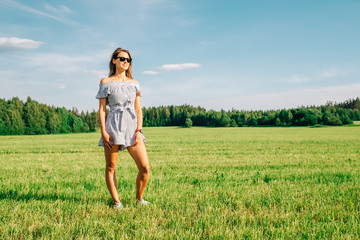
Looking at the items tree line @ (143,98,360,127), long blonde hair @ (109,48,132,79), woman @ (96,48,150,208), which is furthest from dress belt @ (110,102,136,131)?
tree line @ (143,98,360,127)

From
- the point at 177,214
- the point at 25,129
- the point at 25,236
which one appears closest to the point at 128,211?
the point at 177,214

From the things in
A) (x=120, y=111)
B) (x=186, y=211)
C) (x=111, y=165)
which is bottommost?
(x=186, y=211)

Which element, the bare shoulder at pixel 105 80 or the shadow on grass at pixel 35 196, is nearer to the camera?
the bare shoulder at pixel 105 80

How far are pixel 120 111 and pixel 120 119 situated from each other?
0.15 m

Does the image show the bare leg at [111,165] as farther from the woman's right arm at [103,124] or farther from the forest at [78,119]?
the forest at [78,119]

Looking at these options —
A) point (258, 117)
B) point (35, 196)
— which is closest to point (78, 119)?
point (258, 117)

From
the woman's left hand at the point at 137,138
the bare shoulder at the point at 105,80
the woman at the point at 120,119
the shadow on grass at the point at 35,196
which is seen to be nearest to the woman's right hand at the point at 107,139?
the woman at the point at 120,119

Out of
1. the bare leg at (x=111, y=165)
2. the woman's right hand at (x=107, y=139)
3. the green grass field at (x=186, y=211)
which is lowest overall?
the green grass field at (x=186, y=211)

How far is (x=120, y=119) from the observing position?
14.7ft

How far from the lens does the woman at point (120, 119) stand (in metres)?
4.42

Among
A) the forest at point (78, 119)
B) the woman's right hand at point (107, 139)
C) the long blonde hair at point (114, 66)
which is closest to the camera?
the woman's right hand at point (107, 139)

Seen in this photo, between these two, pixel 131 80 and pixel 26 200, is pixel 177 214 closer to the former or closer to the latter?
pixel 131 80

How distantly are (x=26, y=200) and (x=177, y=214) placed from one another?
10.6ft

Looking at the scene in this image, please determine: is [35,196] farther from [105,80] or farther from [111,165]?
[105,80]
